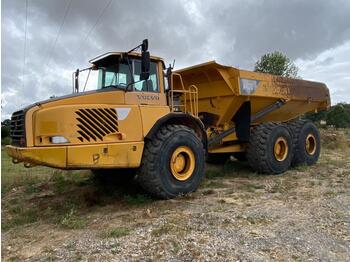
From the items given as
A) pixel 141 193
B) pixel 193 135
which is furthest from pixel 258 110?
pixel 141 193

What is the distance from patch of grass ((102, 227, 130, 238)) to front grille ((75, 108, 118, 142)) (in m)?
1.47

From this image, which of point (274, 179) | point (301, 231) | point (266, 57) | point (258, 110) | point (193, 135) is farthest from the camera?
point (266, 57)

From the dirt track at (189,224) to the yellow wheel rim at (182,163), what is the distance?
15.7 inches

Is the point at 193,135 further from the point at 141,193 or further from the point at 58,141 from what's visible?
the point at 58,141

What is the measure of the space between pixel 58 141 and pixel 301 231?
352cm

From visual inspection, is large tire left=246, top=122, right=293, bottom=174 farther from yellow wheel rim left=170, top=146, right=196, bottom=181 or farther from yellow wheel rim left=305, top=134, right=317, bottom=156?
yellow wheel rim left=170, top=146, right=196, bottom=181

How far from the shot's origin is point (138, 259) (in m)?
4.27

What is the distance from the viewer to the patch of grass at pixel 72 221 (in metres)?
5.56

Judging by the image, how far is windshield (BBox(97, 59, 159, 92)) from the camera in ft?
22.3

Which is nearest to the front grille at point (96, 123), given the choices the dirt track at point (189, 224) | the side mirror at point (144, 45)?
the side mirror at point (144, 45)

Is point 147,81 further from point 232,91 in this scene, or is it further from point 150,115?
point 232,91

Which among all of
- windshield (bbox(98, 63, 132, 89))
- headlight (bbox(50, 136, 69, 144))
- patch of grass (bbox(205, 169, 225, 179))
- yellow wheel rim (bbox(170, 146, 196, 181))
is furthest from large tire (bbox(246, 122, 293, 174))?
headlight (bbox(50, 136, 69, 144))

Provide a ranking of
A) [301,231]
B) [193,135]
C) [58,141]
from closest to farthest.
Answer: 1. [301,231]
2. [58,141]
3. [193,135]

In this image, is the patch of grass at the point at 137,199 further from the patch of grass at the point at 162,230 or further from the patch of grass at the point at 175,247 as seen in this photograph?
the patch of grass at the point at 175,247
